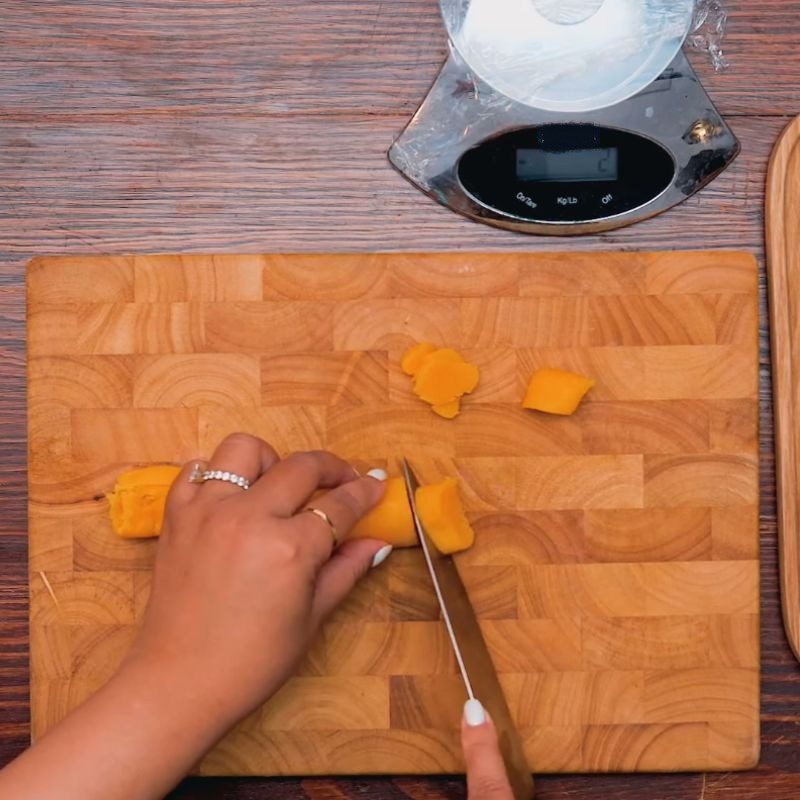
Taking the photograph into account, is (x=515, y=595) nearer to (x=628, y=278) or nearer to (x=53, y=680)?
(x=628, y=278)

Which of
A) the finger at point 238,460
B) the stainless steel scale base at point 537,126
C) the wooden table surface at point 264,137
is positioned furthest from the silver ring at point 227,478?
the stainless steel scale base at point 537,126

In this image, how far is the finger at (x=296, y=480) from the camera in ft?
3.15

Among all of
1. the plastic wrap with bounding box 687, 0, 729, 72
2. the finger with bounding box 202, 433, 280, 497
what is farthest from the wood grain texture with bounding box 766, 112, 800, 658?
the finger with bounding box 202, 433, 280, 497

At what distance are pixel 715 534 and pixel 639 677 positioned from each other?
8.5 inches

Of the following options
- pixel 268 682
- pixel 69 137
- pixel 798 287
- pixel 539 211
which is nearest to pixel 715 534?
pixel 798 287

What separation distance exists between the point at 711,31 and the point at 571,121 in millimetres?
233

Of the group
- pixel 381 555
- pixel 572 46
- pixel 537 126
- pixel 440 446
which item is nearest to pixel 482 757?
pixel 381 555

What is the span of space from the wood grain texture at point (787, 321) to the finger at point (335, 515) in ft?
1.78

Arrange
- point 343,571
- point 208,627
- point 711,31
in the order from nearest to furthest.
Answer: point 208,627
point 343,571
point 711,31

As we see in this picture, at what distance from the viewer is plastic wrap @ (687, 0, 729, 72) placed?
1.13m

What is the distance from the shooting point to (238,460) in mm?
1008

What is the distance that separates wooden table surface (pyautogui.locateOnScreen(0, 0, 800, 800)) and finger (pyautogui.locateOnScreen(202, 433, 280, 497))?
281 millimetres

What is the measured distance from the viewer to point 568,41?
1104 millimetres

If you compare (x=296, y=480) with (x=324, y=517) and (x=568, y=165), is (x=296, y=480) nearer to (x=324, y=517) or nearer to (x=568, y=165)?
(x=324, y=517)
